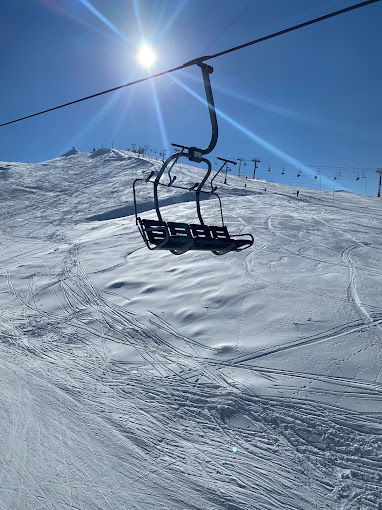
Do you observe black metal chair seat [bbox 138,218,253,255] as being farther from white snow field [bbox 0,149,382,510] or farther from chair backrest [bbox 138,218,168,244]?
white snow field [bbox 0,149,382,510]

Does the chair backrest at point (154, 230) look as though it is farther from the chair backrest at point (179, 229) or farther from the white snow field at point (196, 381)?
the white snow field at point (196, 381)

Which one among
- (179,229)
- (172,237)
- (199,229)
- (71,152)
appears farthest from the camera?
(71,152)

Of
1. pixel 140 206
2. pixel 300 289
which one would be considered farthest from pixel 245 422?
pixel 140 206

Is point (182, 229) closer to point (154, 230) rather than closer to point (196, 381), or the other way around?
point (154, 230)

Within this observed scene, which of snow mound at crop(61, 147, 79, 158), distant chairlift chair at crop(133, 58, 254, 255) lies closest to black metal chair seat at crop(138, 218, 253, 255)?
distant chairlift chair at crop(133, 58, 254, 255)

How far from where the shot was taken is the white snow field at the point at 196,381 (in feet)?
19.9

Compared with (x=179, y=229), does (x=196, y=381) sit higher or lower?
lower

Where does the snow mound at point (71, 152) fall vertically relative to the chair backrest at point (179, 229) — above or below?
above

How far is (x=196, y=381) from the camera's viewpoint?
8.75 meters

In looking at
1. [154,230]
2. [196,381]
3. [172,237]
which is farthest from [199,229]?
[196,381]

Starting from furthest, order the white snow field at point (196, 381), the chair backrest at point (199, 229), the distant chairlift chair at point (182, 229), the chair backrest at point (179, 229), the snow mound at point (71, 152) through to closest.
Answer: the snow mound at point (71, 152) → the white snow field at point (196, 381) → the chair backrest at point (199, 229) → the chair backrest at point (179, 229) → the distant chairlift chair at point (182, 229)

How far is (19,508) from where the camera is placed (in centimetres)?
561

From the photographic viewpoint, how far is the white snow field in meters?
6.06

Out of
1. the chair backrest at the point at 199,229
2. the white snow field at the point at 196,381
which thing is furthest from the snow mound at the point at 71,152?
the chair backrest at the point at 199,229
